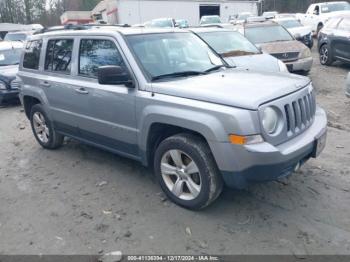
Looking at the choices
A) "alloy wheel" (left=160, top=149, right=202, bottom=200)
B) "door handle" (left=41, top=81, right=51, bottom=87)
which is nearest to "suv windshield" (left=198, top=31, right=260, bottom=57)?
"door handle" (left=41, top=81, right=51, bottom=87)

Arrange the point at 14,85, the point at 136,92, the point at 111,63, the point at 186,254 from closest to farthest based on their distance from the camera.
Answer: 1. the point at 186,254
2. the point at 136,92
3. the point at 111,63
4. the point at 14,85

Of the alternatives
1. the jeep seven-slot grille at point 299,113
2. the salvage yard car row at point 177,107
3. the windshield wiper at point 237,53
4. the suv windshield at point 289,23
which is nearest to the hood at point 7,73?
the salvage yard car row at point 177,107

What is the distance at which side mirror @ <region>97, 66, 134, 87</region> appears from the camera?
13.4 ft

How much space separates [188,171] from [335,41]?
32.2 feet

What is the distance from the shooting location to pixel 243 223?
12.5 ft

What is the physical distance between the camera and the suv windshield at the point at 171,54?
14.3 feet

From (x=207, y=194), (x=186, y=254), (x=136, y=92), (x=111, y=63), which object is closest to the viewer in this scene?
(x=186, y=254)

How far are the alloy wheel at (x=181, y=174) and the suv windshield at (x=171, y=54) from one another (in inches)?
36.3

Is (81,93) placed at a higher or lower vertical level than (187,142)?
higher

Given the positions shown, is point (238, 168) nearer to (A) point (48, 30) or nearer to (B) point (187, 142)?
(B) point (187, 142)

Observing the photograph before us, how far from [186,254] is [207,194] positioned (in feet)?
2.18

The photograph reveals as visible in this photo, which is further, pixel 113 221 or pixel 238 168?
pixel 113 221

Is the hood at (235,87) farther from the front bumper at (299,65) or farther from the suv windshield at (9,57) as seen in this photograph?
the suv windshield at (9,57)

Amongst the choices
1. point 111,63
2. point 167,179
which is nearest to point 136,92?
point 111,63
